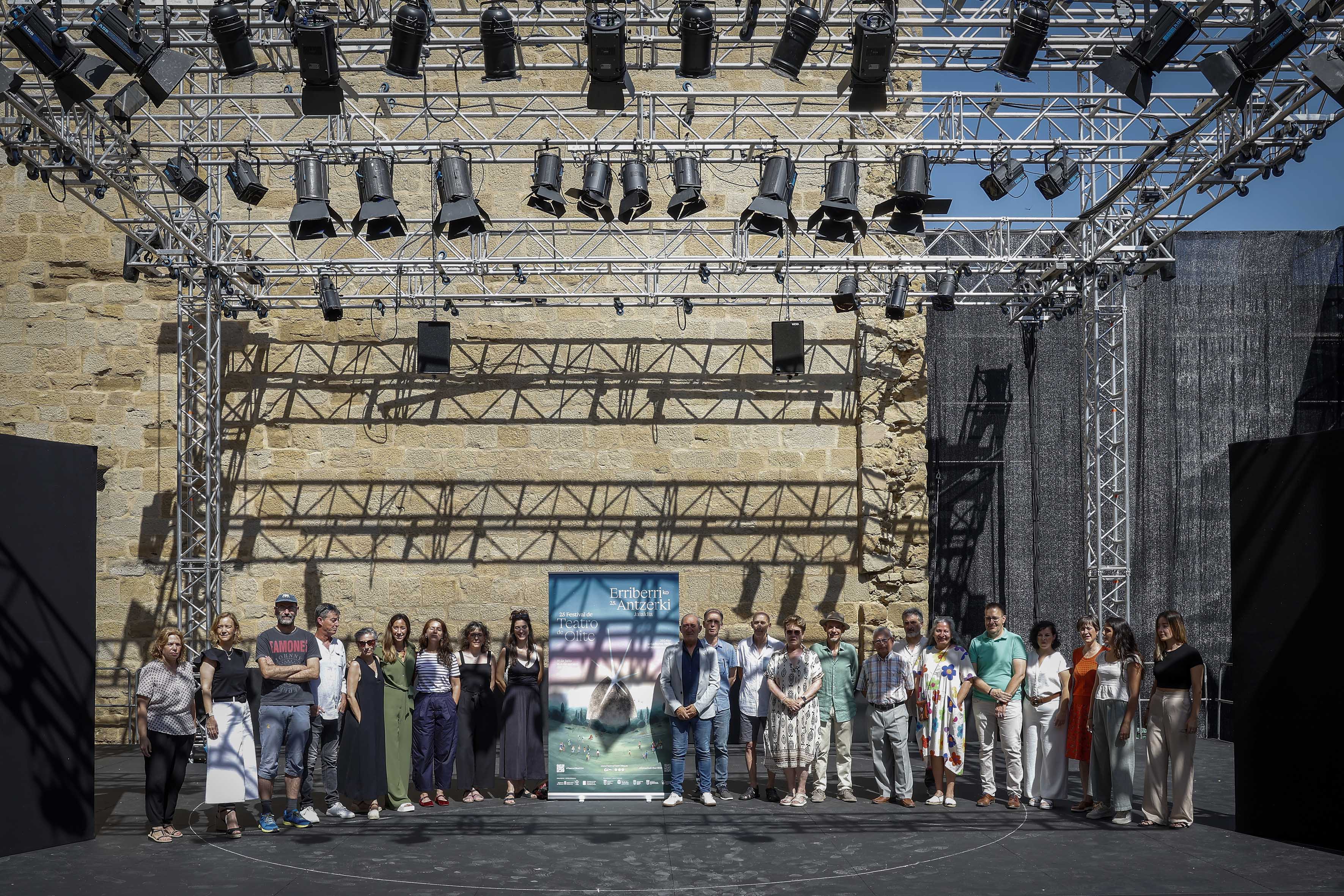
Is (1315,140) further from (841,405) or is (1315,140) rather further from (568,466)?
(568,466)

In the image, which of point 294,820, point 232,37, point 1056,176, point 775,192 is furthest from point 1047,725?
point 232,37

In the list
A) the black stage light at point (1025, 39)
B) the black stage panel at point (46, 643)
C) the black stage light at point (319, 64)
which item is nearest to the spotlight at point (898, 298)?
the black stage light at point (1025, 39)

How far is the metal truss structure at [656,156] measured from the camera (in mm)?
7703

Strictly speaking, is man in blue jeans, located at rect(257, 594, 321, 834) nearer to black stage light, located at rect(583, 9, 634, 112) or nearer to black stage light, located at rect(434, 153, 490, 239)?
black stage light, located at rect(434, 153, 490, 239)

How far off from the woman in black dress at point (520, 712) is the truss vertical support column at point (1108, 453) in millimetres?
5163

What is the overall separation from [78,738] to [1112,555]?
9.21 m

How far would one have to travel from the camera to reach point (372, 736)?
741cm

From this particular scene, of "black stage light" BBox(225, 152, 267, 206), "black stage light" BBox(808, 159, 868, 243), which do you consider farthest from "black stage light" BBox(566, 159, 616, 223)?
"black stage light" BBox(225, 152, 267, 206)

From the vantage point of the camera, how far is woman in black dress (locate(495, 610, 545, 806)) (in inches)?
311

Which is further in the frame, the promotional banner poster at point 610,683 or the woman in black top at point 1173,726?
the promotional banner poster at point 610,683

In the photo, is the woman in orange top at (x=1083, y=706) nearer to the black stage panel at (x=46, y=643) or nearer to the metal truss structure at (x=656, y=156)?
the metal truss structure at (x=656, y=156)

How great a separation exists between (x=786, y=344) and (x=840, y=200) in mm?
2828

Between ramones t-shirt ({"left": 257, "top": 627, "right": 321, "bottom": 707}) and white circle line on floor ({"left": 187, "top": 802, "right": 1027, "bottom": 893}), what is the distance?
0.97 meters

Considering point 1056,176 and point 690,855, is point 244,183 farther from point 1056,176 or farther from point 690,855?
point 1056,176
